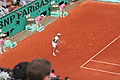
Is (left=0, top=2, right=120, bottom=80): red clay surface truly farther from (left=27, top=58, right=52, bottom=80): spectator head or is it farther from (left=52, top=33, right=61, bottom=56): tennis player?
(left=27, top=58, right=52, bottom=80): spectator head

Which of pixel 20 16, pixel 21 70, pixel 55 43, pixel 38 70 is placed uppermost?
pixel 38 70

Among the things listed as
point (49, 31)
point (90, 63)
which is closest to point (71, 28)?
point (49, 31)

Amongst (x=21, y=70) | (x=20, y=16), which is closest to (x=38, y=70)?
(x=21, y=70)

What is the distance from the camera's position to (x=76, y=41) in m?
23.8

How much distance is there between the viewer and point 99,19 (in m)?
28.4

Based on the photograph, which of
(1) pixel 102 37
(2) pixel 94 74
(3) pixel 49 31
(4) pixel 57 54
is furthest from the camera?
(3) pixel 49 31

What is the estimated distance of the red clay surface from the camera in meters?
19.7

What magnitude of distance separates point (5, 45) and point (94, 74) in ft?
24.8

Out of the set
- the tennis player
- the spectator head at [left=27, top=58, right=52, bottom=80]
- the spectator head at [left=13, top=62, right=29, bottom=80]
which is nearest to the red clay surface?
the tennis player

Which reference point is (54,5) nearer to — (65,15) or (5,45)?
(65,15)

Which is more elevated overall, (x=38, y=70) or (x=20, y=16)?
(x=38, y=70)

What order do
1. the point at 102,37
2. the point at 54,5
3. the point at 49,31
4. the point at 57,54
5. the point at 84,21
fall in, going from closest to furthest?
the point at 57,54, the point at 102,37, the point at 49,31, the point at 84,21, the point at 54,5

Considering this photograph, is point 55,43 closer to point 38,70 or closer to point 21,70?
point 21,70

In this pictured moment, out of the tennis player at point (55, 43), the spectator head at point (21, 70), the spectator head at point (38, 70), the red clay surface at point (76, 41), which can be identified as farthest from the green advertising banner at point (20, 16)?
the spectator head at point (38, 70)
